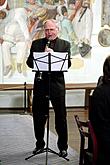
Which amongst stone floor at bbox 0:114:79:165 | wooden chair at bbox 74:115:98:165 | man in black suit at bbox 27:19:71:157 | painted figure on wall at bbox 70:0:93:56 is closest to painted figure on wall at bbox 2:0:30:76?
painted figure on wall at bbox 70:0:93:56

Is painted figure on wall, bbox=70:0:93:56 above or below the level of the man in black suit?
above

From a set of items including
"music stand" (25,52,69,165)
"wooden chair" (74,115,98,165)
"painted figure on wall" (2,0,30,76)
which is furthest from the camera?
"painted figure on wall" (2,0,30,76)

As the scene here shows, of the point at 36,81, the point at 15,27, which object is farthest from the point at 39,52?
the point at 15,27

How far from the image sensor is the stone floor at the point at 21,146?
4305mm

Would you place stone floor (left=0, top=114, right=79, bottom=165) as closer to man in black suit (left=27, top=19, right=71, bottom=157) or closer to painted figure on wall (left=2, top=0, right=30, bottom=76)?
man in black suit (left=27, top=19, right=71, bottom=157)

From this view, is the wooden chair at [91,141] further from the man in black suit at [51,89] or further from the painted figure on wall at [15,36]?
the painted figure on wall at [15,36]

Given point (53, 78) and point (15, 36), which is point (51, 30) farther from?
point (15, 36)

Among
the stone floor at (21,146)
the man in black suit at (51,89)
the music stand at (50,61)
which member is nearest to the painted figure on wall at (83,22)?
the stone floor at (21,146)

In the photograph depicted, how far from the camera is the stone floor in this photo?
4.30 meters

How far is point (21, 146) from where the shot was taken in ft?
16.0

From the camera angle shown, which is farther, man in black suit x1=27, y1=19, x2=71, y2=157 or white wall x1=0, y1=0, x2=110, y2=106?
white wall x1=0, y1=0, x2=110, y2=106

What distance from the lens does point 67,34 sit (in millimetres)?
7441

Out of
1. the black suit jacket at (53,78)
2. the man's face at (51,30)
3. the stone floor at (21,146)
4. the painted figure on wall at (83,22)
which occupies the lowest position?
the stone floor at (21,146)

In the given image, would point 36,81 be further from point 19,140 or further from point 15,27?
point 15,27
